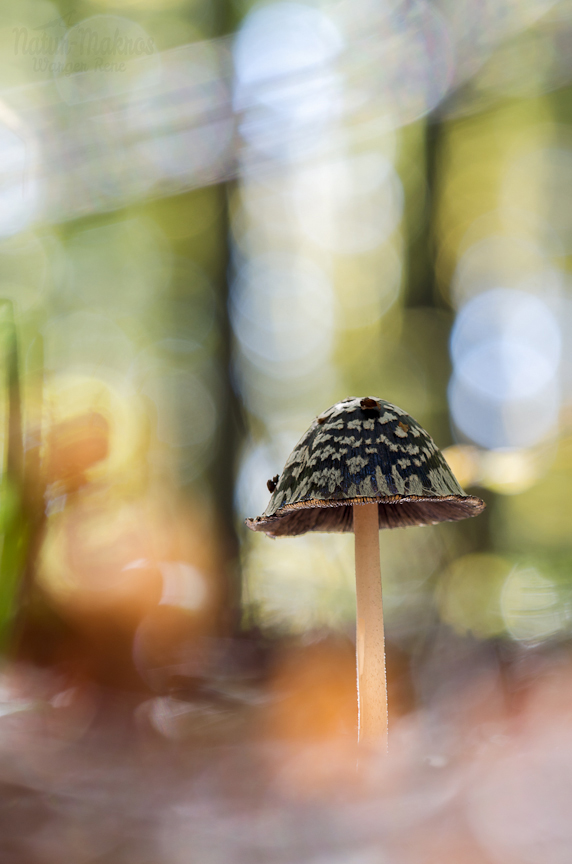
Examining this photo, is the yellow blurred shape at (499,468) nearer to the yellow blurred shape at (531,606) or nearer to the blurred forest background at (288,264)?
the blurred forest background at (288,264)

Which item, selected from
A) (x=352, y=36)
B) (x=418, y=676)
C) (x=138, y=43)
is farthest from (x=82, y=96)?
(x=418, y=676)

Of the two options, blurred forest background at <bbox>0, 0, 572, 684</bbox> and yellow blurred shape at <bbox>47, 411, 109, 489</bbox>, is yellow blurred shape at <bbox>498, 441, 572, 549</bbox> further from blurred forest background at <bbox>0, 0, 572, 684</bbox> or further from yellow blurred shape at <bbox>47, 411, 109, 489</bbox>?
yellow blurred shape at <bbox>47, 411, 109, 489</bbox>

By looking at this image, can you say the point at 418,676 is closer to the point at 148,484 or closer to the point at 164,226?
the point at 148,484

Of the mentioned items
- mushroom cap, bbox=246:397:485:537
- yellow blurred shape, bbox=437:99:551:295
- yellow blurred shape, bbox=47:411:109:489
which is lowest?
mushroom cap, bbox=246:397:485:537

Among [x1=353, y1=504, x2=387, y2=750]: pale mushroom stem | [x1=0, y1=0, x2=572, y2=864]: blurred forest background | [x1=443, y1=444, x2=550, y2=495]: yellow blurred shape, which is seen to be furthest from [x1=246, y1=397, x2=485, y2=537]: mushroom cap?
[x1=443, y1=444, x2=550, y2=495]: yellow blurred shape

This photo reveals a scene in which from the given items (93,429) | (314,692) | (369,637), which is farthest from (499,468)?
(93,429)

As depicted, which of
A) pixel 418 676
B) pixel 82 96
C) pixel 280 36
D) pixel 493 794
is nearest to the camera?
pixel 493 794

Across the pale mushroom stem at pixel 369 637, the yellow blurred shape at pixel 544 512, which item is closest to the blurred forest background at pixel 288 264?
the yellow blurred shape at pixel 544 512
